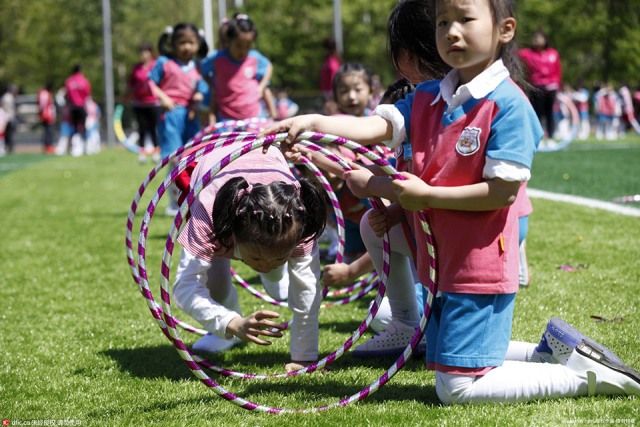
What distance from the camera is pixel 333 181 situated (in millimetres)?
6570

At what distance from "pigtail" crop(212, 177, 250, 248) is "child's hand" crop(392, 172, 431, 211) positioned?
0.77 m

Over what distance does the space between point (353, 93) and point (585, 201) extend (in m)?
4.48

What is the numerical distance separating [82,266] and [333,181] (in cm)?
276

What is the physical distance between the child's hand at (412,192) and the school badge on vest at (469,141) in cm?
20

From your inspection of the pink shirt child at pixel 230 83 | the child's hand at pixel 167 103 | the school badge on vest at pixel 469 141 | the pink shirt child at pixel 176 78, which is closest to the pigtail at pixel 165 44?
the pink shirt child at pixel 176 78

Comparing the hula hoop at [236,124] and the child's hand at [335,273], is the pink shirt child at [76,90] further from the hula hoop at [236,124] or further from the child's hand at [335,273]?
the child's hand at [335,273]

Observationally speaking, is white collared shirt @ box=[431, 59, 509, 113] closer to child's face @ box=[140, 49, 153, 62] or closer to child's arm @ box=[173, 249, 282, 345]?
child's arm @ box=[173, 249, 282, 345]

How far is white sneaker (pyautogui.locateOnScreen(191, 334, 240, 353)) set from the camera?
525 centimetres

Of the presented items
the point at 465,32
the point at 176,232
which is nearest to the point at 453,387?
the point at 176,232

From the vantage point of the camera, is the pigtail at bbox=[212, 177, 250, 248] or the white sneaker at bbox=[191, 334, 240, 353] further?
the white sneaker at bbox=[191, 334, 240, 353]

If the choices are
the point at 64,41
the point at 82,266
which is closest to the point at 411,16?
the point at 82,266

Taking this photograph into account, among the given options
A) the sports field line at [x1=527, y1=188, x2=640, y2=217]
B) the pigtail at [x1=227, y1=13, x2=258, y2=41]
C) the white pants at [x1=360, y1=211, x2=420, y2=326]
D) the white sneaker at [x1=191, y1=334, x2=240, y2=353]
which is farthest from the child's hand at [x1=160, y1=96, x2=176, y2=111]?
the white pants at [x1=360, y1=211, x2=420, y2=326]

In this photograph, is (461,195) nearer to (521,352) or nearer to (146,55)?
(521,352)

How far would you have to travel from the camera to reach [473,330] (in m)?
3.75
